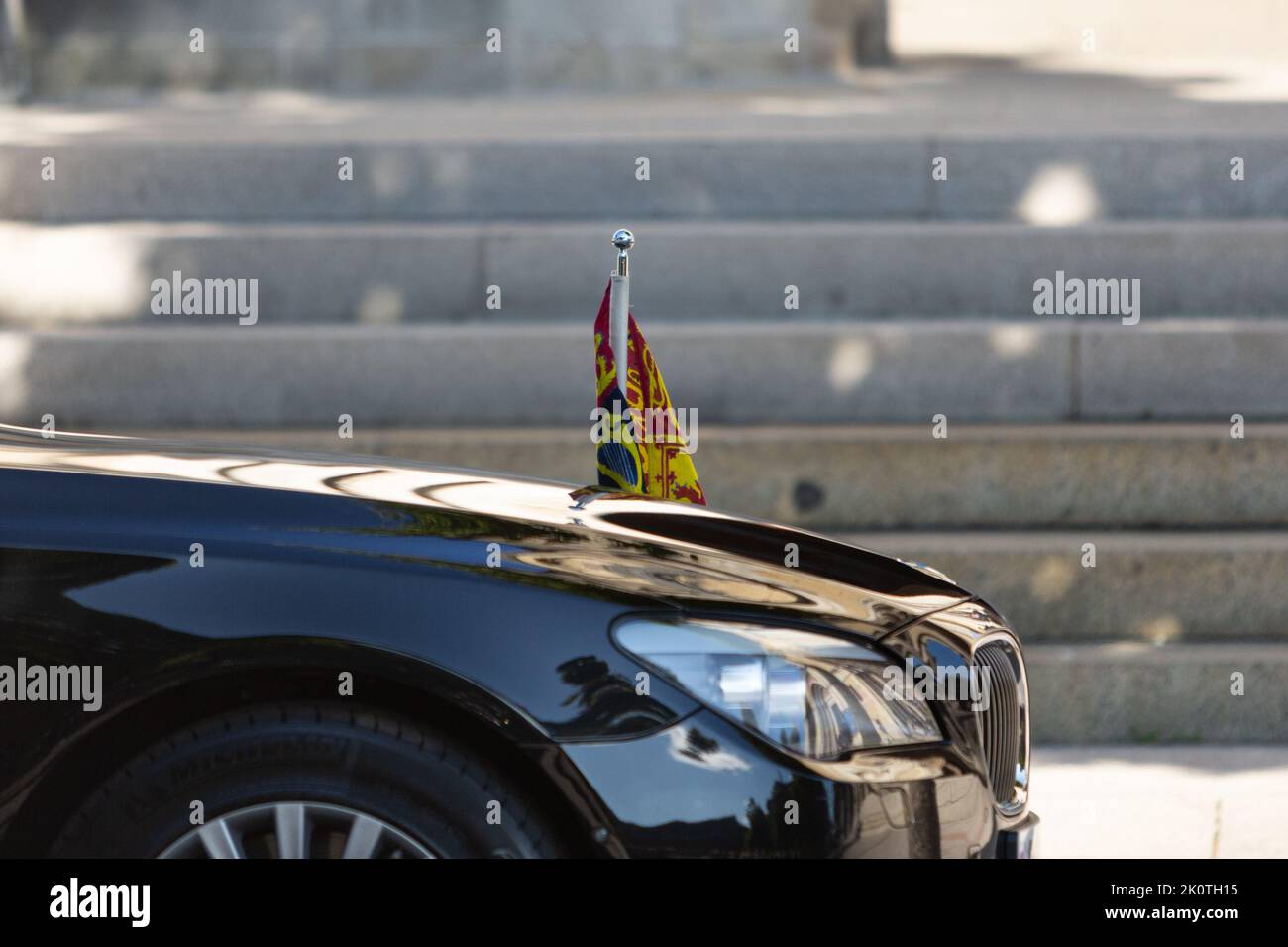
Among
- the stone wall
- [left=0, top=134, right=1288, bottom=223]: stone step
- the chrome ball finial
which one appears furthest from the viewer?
the stone wall

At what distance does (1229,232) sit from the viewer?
670 cm

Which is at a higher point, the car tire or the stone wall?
the stone wall

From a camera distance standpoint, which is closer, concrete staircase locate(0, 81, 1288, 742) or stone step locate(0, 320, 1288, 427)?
concrete staircase locate(0, 81, 1288, 742)

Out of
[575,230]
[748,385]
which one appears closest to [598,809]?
[748,385]

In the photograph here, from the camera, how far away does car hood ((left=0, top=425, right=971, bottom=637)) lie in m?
2.75

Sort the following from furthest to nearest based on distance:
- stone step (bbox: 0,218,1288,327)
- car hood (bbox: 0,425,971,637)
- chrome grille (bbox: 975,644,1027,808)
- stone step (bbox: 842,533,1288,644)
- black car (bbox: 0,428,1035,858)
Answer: stone step (bbox: 0,218,1288,327), stone step (bbox: 842,533,1288,644), chrome grille (bbox: 975,644,1027,808), car hood (bbox: 0,425,971,637), black car (bbox: 0,428,1035,858)

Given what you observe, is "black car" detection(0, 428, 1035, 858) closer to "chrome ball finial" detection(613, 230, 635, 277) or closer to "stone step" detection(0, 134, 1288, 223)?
"chrome ball finial" detection(613, 230, 635, 277)

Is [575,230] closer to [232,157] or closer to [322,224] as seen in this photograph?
[322,224]

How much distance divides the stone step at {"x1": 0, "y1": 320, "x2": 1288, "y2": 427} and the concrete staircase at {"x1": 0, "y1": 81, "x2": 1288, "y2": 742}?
0.04ft

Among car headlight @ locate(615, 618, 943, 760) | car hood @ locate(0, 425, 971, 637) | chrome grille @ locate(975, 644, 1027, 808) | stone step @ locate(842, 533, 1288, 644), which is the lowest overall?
stone step @ locate(842, 533, 1288, 644)

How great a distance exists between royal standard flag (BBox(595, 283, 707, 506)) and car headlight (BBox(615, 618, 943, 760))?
49.1 inches

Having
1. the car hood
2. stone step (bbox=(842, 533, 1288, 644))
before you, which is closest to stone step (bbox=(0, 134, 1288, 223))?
stone step (bbox=(842, 533, 1288, 644))

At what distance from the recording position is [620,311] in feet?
13.0

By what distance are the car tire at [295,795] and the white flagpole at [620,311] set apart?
65.0 inches
